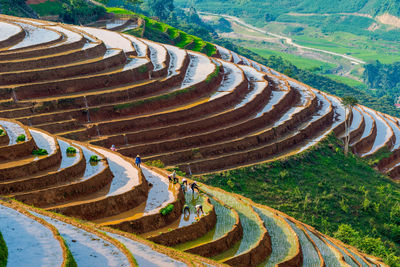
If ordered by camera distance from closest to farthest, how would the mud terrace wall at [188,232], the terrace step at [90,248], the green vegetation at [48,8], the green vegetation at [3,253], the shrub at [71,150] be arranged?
the green vegetation at [3,253] < the terrace step at [90,248] < the mud terrace wall at [188,232] < the shrub at [71,150] < the green vegetation at [48,8]

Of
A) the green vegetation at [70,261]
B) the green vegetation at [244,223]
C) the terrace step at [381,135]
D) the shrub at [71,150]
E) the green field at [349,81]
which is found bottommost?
the green field at [349,81]

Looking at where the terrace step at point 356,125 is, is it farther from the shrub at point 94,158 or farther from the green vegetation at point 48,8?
the green vegetation at point 48,8

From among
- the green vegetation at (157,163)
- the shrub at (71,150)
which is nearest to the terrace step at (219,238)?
the shrub at (71,150)

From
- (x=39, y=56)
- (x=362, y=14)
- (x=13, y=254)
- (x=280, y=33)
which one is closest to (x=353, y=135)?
(x=39, y=56)

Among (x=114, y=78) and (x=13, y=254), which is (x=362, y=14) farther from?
(x=13, y=254)

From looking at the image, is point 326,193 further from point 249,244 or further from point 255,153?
point 249,244
